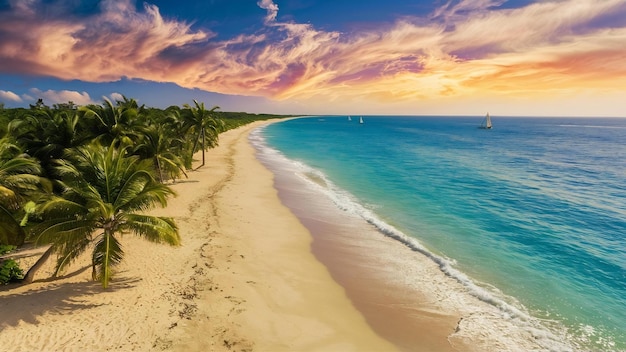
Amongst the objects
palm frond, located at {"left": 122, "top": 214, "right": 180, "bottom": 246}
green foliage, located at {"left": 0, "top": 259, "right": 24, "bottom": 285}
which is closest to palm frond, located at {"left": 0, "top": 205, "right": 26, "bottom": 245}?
green foliage, located at {"left": 0, "top": 259, "right": 24, "bottom": 285}

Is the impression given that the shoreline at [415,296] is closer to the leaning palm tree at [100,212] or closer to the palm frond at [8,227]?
the leaning palm tree at [100,212]

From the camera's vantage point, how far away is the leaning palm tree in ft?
36.2

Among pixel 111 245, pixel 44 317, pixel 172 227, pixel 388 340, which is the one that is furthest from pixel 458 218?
pixel 44 317

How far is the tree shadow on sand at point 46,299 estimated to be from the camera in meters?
10.4

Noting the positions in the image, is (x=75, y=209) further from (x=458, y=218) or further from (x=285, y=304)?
(x=458, y=218)

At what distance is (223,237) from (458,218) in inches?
716

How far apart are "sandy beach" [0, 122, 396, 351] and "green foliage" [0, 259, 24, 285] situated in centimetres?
39

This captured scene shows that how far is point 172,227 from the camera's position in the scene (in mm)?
12320

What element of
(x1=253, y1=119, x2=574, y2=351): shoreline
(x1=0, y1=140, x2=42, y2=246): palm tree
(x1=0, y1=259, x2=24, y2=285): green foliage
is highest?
(x1=0, y1=140, x2=42, y2=246): palm tree

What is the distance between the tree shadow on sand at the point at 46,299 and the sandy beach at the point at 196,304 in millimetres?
33

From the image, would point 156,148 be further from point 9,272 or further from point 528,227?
point 528,227

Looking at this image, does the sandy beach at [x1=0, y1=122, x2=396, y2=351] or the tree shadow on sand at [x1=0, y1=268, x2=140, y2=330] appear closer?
the sandy beach at [x1=0, y1=122, x2=396, y2=351]

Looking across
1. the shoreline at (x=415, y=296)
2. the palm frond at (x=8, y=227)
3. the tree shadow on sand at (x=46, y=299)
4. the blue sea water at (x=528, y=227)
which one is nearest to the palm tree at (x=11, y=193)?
the palm frond at (x=8, y=227)

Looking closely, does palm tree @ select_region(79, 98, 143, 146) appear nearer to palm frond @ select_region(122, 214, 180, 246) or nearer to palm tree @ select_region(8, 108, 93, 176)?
palm tree @ select_region(8, 108, 93, 176)
